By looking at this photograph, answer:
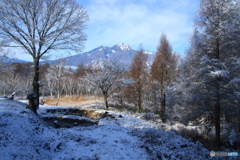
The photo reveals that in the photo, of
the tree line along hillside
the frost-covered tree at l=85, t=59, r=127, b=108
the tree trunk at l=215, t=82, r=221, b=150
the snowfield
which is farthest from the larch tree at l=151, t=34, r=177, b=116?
the snowfield

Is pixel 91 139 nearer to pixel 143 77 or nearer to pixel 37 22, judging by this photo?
pixel 37 22

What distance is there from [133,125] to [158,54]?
11211mm

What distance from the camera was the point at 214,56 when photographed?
7578mm

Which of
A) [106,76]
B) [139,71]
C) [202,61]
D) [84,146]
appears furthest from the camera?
[139,71]

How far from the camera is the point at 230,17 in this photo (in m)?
6.94

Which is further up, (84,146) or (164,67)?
(164,67)

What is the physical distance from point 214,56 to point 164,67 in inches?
350

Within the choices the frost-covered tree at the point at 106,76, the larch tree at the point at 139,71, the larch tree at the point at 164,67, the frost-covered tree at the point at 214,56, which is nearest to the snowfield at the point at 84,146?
the frost-covered tree at the point at 214,56

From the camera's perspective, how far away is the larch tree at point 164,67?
16.1 metres

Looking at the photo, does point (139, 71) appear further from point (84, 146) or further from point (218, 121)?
point (84, 146)

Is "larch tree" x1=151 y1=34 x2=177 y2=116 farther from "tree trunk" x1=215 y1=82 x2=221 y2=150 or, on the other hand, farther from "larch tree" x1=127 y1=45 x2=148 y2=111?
"tree trunk" x1=215 y1=82 x2=221 y2=150

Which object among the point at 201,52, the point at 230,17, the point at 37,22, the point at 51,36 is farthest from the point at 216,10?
the point at 37,22

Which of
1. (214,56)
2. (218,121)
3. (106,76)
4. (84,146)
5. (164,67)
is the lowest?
(84,146)

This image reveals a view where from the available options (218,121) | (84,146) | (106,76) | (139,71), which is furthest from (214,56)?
(106,76)
